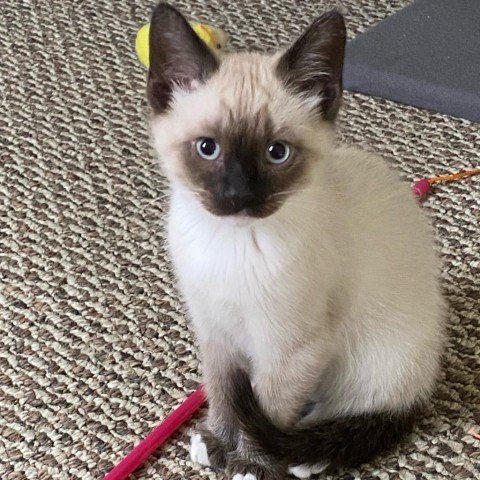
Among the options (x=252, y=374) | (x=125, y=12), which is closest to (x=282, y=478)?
(x=252, y=374)

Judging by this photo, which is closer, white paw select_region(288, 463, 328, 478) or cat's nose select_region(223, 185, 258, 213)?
cat's nose select_region(223, 185, 258, 213)

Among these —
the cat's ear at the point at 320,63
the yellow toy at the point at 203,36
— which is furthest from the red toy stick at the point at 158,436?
the yellow toy at the point at 203,36

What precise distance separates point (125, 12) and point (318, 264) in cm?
147

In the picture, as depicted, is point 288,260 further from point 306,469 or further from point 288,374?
point 306,469

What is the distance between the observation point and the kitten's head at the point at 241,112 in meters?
0.99

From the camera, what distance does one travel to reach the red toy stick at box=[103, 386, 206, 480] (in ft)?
3.82

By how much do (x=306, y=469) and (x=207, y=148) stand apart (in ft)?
1.51

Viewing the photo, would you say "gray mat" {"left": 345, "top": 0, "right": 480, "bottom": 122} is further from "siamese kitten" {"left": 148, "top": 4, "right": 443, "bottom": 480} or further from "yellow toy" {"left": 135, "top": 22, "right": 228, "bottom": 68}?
"siamese kitten" {"left": 148, "top": 4, "right": 443, "bottom": 480}

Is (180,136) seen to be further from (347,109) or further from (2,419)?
(347,109)

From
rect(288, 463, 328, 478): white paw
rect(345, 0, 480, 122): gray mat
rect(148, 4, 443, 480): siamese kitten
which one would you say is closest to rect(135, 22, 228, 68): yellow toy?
rect(345, 0, 480, 122): gray mat

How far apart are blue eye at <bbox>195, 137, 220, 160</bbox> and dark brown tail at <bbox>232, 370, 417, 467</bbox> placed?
0.34 metres

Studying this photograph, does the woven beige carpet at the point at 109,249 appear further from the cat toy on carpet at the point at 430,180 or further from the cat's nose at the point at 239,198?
the cat's nose at the point at 239,198

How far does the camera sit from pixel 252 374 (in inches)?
46.7

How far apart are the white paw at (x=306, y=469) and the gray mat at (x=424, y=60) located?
1035mm
